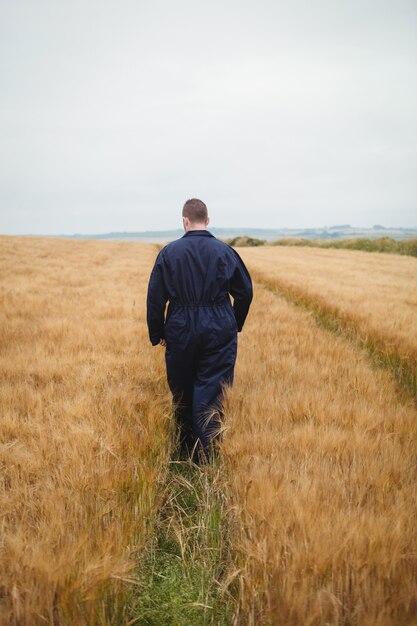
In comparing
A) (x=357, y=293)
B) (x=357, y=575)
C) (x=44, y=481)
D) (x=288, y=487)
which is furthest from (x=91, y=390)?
(x=357, y=293)

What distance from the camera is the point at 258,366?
4031mm

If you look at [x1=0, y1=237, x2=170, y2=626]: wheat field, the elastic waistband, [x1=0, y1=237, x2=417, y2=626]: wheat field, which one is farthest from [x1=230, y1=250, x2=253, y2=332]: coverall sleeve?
[x1=0, y1=237, x2=170, y2=626]: wheat field

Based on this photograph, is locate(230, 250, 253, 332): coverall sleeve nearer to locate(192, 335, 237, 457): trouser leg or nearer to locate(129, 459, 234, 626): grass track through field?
locate(192, 335, 237, 457): trouser leg

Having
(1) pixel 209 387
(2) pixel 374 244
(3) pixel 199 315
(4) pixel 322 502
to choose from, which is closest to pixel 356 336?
(1) pixel 209 387

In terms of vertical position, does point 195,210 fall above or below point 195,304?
above

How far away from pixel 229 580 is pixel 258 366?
8.89 feet

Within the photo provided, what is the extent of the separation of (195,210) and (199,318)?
0.91m

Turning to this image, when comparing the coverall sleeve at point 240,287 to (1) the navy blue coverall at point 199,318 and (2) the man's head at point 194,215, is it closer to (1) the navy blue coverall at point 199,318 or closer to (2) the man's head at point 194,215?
(1) the navy blue coverall at point 199,318

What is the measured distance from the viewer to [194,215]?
2871 millimetres

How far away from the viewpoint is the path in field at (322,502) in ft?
4.15

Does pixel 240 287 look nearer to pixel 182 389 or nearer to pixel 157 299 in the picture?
pixel 157 299

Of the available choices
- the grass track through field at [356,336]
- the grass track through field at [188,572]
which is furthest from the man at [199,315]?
the grass track through field at [356,336]

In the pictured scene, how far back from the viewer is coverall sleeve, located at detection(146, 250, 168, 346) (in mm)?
2846

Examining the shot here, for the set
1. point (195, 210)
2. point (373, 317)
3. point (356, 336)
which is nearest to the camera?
point (195, 210)
